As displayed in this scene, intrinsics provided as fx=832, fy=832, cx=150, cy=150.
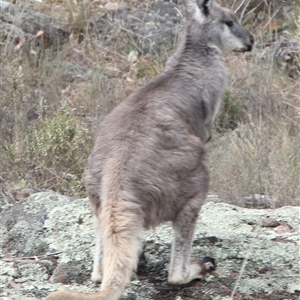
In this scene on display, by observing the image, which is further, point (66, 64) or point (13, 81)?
point (66, 64)

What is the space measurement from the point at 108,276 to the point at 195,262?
0.73m

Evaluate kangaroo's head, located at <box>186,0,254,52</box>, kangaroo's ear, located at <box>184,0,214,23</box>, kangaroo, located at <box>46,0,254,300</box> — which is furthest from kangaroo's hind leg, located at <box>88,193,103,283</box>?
kangaroo's ear, located at <box>184,0,214,23</box>

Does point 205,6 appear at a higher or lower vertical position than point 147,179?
higher

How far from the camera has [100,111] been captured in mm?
7512

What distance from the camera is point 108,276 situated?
326 centimetres

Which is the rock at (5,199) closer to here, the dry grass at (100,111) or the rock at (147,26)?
the dry grass at (100,111)

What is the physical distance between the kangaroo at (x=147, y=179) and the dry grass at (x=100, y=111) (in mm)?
1592

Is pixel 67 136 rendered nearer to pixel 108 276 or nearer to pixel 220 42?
pixel 220 42

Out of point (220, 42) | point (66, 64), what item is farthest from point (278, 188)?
point (66, 64)

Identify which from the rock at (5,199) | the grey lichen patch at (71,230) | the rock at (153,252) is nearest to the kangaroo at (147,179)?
the rock at (153,252)

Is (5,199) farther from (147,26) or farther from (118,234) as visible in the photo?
(147,26)

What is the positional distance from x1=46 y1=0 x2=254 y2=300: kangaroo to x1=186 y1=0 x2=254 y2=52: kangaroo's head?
69 cm

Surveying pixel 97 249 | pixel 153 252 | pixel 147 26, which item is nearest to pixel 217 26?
pixel 153 252

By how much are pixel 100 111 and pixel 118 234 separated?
4223mm
